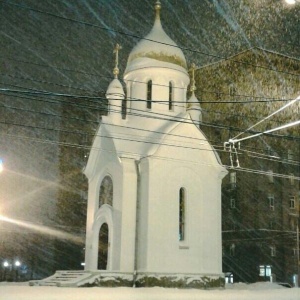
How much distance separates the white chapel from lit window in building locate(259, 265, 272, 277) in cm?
1911

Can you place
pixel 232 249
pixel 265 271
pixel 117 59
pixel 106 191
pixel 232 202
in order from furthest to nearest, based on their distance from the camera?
1. pixel 232 202
2. pixel 232 249
3. pixel 265 271
4. pixel 117 59
5. pixel 106 191

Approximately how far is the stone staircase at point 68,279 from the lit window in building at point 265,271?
2319 centimetres

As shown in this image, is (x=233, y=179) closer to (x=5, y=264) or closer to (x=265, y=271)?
(x=265, y=271)

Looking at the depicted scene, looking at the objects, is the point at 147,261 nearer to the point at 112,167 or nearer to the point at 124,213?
the point at 124,213

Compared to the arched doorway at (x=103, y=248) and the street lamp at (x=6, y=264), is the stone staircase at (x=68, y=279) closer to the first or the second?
the arched doorway at (x=103, y=248)

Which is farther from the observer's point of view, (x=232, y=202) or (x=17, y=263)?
(x=232, y=202)

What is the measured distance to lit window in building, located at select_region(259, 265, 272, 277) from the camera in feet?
141

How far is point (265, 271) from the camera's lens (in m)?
42.8

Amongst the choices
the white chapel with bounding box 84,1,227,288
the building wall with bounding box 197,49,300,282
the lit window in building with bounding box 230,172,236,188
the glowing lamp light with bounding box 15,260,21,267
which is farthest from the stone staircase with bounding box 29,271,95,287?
the lit window in building with bounding box 230,172,236,188

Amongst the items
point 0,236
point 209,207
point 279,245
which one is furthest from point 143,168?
point 279,245

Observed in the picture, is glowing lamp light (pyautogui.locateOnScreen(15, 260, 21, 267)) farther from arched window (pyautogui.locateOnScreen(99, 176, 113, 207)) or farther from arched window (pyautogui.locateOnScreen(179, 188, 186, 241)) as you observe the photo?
arched window (pyautogui.locateOnScreen(179, 188, 186, 241))

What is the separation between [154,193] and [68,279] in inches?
216

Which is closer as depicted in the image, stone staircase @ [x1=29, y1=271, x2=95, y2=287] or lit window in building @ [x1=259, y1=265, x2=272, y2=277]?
stone staircase @ [x1=29, y1=271, x2=95, y2=287]

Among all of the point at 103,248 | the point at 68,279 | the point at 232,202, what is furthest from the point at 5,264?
the point at 68,279
